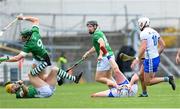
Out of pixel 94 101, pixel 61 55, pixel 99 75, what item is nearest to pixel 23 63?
pixel 61 55

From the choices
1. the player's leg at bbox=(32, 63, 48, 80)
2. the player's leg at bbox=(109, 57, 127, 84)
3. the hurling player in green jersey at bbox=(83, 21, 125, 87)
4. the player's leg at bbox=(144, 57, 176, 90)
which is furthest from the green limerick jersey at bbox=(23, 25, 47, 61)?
the player's leg at bbox=(144, 57, 176, 90)

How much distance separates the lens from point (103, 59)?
22.5 m

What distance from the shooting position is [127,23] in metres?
41.1

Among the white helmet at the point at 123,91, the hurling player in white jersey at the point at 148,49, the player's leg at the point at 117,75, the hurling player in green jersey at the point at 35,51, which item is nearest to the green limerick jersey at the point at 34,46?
the hurling player in green jersey at the point at 35,51

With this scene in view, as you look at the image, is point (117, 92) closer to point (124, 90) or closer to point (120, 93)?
point (120, 93)

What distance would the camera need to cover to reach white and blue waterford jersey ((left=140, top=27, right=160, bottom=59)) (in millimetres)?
22172

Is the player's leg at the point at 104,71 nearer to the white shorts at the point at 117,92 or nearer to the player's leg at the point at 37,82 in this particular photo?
the white shorts at the point at 117,92

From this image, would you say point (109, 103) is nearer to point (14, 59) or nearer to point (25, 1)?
point (14, 59)

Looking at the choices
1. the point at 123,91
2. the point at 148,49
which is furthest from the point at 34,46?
the point at 148,49

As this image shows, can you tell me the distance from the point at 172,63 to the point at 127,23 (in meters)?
2.93

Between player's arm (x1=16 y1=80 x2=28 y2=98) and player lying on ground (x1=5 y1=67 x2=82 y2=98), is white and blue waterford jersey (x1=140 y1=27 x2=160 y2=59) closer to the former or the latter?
player lying on ground (x1=5 y1=67 x2=82 y2=98)

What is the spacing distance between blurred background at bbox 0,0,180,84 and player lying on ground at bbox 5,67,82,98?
47.7 feet

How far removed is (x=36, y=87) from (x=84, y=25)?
18508mm

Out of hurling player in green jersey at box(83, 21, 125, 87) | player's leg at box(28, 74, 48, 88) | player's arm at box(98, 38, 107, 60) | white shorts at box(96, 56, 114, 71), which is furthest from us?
white shorts at box(96, 56, 114, 71)
